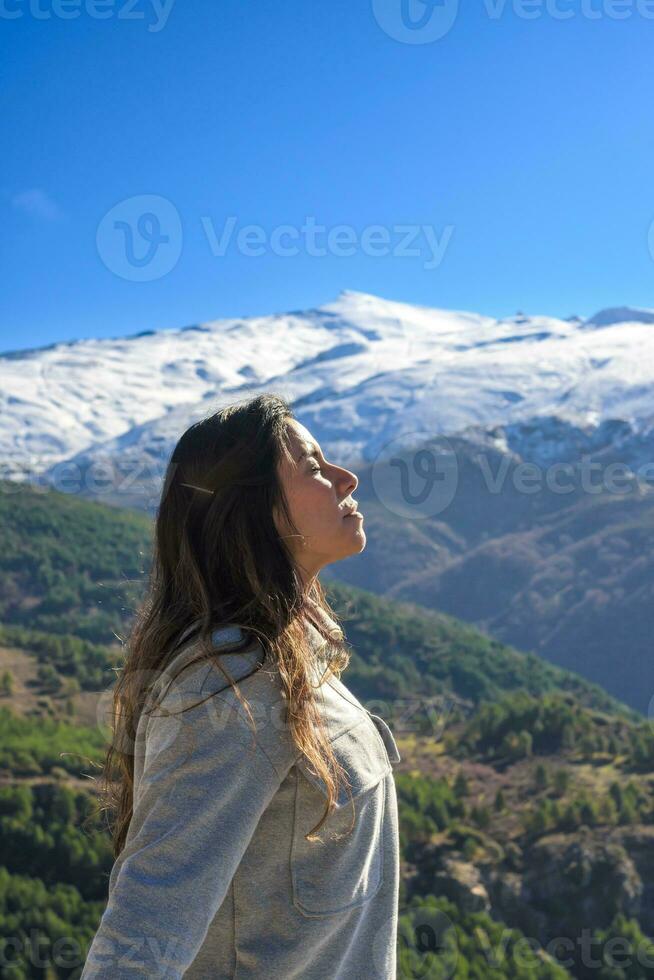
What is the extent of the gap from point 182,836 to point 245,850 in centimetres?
18

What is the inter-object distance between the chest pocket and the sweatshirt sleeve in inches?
4.2

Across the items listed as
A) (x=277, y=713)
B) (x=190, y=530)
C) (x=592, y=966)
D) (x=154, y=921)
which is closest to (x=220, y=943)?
(x=154, y=921)

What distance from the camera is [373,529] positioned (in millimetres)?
183250

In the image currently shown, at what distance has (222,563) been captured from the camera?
2.01 m

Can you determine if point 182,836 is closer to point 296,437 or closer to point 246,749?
point 246,749

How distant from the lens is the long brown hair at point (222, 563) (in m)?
1.93

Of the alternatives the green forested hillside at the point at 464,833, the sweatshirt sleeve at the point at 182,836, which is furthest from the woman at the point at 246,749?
the green forested hillside at the point at 464,833

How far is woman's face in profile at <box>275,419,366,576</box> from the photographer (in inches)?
83.3

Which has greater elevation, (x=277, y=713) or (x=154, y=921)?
(x=277, y=713)

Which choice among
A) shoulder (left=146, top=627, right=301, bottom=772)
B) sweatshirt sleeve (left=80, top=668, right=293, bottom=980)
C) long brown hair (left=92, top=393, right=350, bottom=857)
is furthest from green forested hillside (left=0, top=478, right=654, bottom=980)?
sweatshirt sleeve (left=80, top=668, right=293, bottom=980)

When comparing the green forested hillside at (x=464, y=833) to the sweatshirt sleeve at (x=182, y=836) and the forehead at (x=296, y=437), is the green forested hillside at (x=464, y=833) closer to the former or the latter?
the forehead at (x=296, y=437)

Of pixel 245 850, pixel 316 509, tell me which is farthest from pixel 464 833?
pixel 245 850

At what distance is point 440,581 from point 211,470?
17268 cm

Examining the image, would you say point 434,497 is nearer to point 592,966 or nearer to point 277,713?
point 592,966
